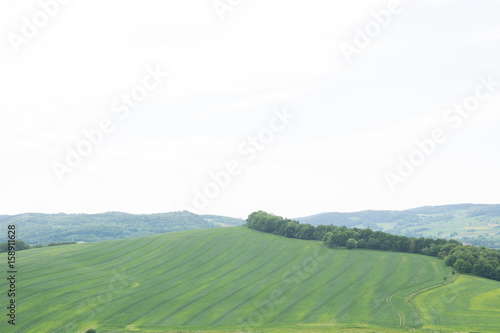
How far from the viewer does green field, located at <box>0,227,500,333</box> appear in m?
75.4

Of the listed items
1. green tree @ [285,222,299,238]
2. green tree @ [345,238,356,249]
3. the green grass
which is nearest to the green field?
the green grass

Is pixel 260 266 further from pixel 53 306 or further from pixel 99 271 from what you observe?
pixel 53 306

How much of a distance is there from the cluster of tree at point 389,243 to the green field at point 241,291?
14.0 ft

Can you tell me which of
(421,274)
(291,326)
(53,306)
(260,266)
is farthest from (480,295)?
(53,306)

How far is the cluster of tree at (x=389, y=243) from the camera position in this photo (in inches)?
3869

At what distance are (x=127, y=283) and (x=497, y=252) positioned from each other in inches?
3535
